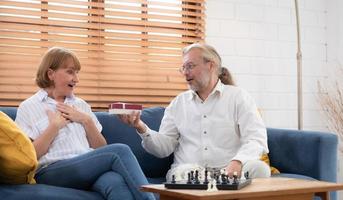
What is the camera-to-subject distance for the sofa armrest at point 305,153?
2.65 meters

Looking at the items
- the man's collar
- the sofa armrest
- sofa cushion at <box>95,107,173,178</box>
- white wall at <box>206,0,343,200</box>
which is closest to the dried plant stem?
white wall at <box>206,0,343,200</box>

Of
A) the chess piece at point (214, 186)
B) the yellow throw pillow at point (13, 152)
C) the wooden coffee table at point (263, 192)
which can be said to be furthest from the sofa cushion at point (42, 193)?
the chess piece at point (214, 186)

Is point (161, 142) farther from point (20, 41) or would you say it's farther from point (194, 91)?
point (20, 41)

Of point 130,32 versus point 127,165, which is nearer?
point 127,165

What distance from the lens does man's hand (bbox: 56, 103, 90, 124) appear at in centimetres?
238

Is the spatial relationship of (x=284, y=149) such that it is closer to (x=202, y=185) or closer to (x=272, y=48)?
(x=272, y=48)

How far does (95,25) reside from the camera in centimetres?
314

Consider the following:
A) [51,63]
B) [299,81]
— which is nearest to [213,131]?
[51,63]

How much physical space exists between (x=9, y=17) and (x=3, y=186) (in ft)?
4.25

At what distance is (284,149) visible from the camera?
2.84 metres

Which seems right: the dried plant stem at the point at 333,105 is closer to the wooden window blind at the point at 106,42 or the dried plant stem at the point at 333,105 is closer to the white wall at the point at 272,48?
the white wall at the point at 272,48

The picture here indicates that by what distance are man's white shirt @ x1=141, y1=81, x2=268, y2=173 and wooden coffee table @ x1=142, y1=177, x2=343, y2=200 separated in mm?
604

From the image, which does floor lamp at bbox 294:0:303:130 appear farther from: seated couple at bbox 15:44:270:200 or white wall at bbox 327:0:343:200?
seated couple at bbox 15:44:270:200

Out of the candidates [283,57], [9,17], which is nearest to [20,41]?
[9,17]
